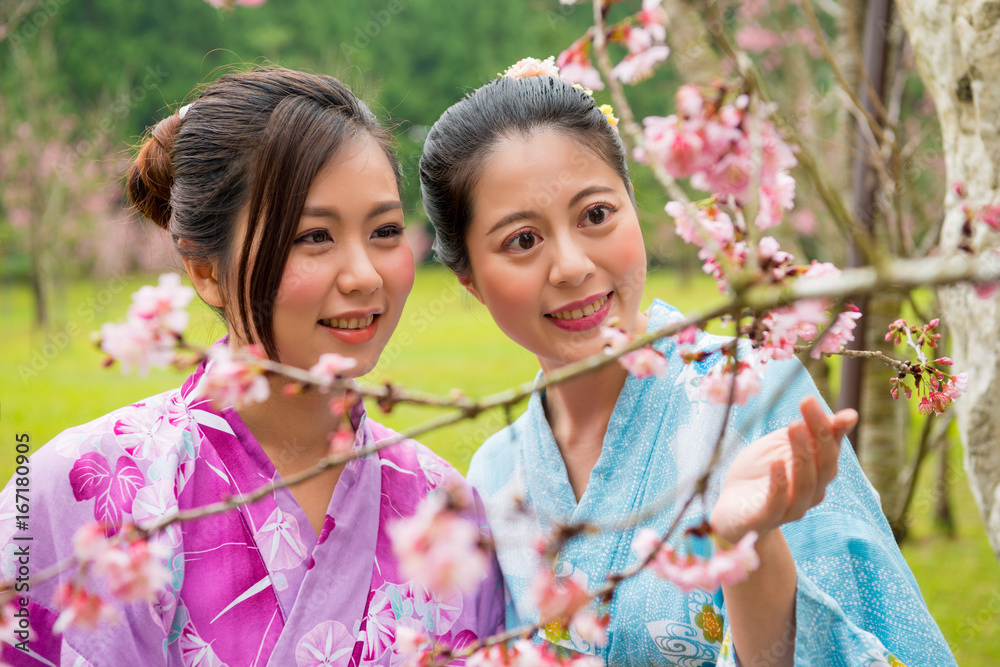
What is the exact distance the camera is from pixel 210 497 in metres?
1.61

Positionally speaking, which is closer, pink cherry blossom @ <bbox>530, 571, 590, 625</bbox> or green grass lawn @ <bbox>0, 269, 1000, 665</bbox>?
pink cherry blossom @ <bbox>530, 571, 590, 625</bbox>

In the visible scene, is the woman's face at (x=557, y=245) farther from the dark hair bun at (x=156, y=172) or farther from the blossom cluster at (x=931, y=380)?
the dark hair bun at (x=156, y=172)

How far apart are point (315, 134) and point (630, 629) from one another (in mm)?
1230

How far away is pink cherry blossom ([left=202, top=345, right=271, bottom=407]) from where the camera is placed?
0.83 meters

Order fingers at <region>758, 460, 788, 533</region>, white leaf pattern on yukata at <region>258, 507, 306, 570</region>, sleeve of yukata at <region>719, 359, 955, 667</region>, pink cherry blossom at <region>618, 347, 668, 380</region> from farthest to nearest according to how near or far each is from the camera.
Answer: white leaf pattern on yukata at <region>258, 507, 306, 570</region>
sleeve of yukata at <region>719, 359, 955, 667</region>
pink cherry blossom at <region>618, 347, 668, 380</region>
fingers at <region>758, 460, 788, 533</region>

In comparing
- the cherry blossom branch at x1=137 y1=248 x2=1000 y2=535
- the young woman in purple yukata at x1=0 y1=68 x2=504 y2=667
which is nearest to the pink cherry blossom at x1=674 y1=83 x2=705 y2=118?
the cherry blossom branch at x1=137 y1=248 x2=1000 y2=535

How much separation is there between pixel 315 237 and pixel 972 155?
1522 mm

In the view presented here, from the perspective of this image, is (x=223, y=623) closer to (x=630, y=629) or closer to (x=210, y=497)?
(x=210, y=497)

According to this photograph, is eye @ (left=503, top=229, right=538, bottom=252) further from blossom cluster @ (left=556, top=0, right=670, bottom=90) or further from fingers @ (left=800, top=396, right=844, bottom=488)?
fingers @ (left=800, top=396, right=844, bottom=488)

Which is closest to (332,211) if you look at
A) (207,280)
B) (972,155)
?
(207,280)

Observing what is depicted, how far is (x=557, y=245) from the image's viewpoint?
1.65 metres

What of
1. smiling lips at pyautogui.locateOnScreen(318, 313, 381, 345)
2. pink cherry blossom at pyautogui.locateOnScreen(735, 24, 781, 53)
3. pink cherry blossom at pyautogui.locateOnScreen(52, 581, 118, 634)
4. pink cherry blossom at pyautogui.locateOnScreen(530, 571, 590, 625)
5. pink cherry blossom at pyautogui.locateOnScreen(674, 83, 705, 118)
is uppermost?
pink cherry blossom at pyautogui.locateOnScreen(735, 24, 781, 53)

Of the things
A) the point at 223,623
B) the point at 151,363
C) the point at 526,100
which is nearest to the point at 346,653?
the point at 223,623

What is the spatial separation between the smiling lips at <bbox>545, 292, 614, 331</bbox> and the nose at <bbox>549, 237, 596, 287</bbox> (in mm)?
55
